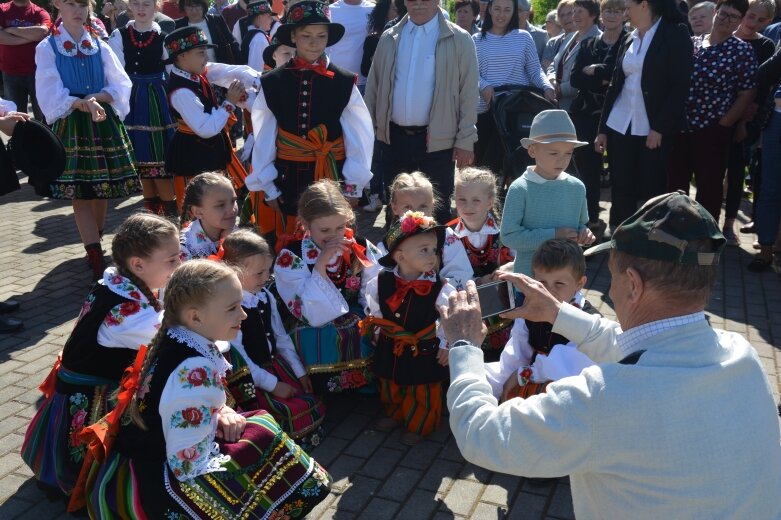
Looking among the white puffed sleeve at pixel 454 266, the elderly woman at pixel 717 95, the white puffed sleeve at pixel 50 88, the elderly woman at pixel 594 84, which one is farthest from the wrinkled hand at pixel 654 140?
the white puffed sleeve at pixel 50 88

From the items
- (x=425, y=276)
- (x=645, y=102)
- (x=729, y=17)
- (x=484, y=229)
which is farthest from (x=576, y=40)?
(x=425, y=276)

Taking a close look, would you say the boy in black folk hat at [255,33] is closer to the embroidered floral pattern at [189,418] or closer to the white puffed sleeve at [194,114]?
the white puffed sleeve at [194,114]

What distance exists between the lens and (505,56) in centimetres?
706

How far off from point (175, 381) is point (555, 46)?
26.5 ft

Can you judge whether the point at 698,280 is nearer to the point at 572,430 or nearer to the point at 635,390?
the point at 635,390

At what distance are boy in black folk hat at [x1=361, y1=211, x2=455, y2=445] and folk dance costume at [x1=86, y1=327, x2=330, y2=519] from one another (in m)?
0.98

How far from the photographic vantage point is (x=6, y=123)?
4.61 m

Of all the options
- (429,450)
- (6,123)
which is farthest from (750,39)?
(6,123)

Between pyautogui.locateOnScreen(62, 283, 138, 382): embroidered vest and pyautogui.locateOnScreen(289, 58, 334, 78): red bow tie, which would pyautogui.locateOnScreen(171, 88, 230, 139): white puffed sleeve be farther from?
pyautogui.locateOnScreen(62, 283, 138, 382): embroidered vest

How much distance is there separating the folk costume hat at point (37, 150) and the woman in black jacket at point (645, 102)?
431 cm

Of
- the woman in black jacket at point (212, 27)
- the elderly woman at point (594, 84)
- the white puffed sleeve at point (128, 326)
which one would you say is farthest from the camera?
the woman in black jacket at point (212, 27)

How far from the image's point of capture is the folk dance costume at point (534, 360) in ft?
10.8

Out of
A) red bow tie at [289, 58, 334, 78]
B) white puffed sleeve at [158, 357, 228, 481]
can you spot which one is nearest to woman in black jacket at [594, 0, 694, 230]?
red bow tie at [289, 58, 334, 78]

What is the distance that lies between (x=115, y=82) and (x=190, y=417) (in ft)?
13.4
